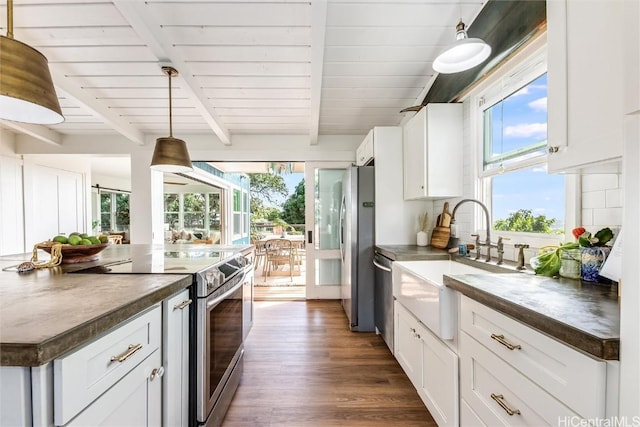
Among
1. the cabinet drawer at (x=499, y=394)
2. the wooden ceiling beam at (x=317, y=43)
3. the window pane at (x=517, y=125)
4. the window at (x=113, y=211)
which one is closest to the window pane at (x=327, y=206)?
the wooden ceiling beam at (x=317, y=43)

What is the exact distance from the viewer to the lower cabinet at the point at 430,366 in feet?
4.26

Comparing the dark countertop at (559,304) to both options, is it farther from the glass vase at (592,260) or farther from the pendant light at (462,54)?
the pendant light at (462,54)

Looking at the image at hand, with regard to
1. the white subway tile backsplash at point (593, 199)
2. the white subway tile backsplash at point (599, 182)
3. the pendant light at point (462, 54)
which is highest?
the pendant light at point (462, 54)

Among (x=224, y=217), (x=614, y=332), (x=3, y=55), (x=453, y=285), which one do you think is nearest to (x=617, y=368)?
(x=614, y=332)

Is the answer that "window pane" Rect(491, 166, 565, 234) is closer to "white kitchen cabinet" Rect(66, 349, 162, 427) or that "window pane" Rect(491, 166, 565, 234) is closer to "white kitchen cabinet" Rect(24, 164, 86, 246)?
"white kitchen cabinet" Rect(66, 349, 162, 427)

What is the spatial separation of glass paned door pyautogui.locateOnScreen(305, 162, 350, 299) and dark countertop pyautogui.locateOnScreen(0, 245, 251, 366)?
109 inches

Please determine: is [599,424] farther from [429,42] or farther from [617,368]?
[429,42]

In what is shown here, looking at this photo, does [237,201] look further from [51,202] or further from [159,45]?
[159,45]

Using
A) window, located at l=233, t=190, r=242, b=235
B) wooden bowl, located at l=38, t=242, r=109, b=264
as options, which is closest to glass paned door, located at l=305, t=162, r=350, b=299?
wooden bowl, located at l=38, t=242, r=109, b=264

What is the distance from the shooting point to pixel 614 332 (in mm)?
662

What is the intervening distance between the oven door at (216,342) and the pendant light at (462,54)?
1811mm

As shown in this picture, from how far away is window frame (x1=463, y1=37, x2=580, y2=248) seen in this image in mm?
1425

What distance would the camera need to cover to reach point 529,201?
1.77 metres

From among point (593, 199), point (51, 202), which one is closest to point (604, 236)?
point (593, 199)
